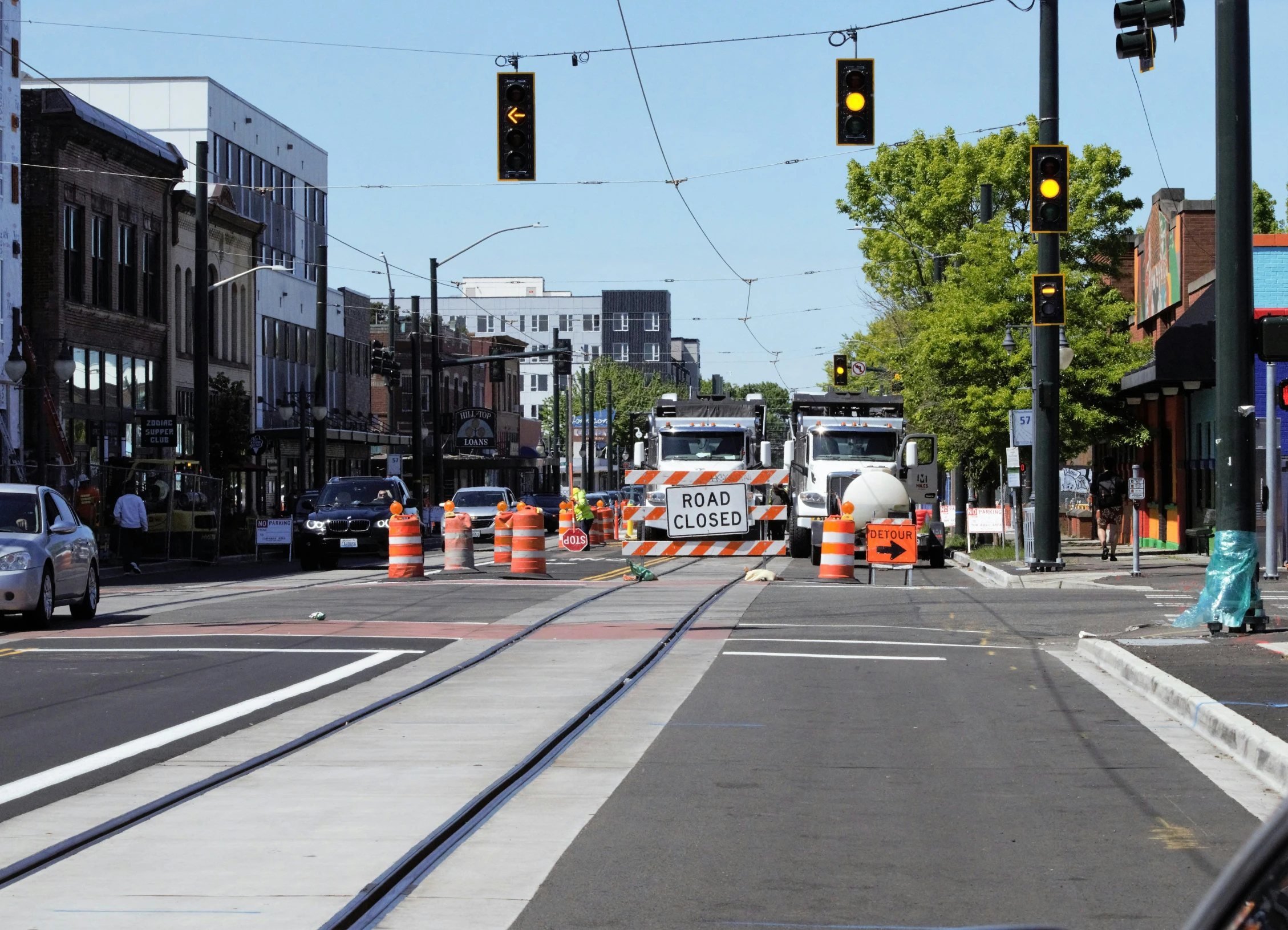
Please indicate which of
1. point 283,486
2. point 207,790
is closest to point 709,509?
point 207,790

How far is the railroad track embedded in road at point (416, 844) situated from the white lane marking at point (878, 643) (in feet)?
10.5

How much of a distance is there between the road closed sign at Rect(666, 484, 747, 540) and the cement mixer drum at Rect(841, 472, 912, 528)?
10984mm

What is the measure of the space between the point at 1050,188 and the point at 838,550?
7379 mm

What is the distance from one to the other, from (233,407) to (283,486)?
10122 millimetres

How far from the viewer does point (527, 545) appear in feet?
90.9

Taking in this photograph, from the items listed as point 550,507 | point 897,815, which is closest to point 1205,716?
point 897,815

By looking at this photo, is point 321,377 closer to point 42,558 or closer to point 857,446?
point 857,446

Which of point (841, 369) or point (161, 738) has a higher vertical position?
point (841, 369)

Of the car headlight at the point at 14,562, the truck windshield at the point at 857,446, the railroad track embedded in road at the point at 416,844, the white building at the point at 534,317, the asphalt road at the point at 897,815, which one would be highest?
the white building at the point at 534,317

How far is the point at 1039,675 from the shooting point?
1436cm

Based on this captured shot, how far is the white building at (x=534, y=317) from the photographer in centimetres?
15912

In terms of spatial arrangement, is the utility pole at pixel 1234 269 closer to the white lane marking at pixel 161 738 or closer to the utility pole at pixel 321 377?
the white lane marking at pixel 161 738

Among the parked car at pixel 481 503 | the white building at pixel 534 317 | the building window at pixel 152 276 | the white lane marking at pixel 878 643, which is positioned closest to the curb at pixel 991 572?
the white lane marking at pixel 878 643

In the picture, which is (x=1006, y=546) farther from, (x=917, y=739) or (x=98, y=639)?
(x=917, y=739)
